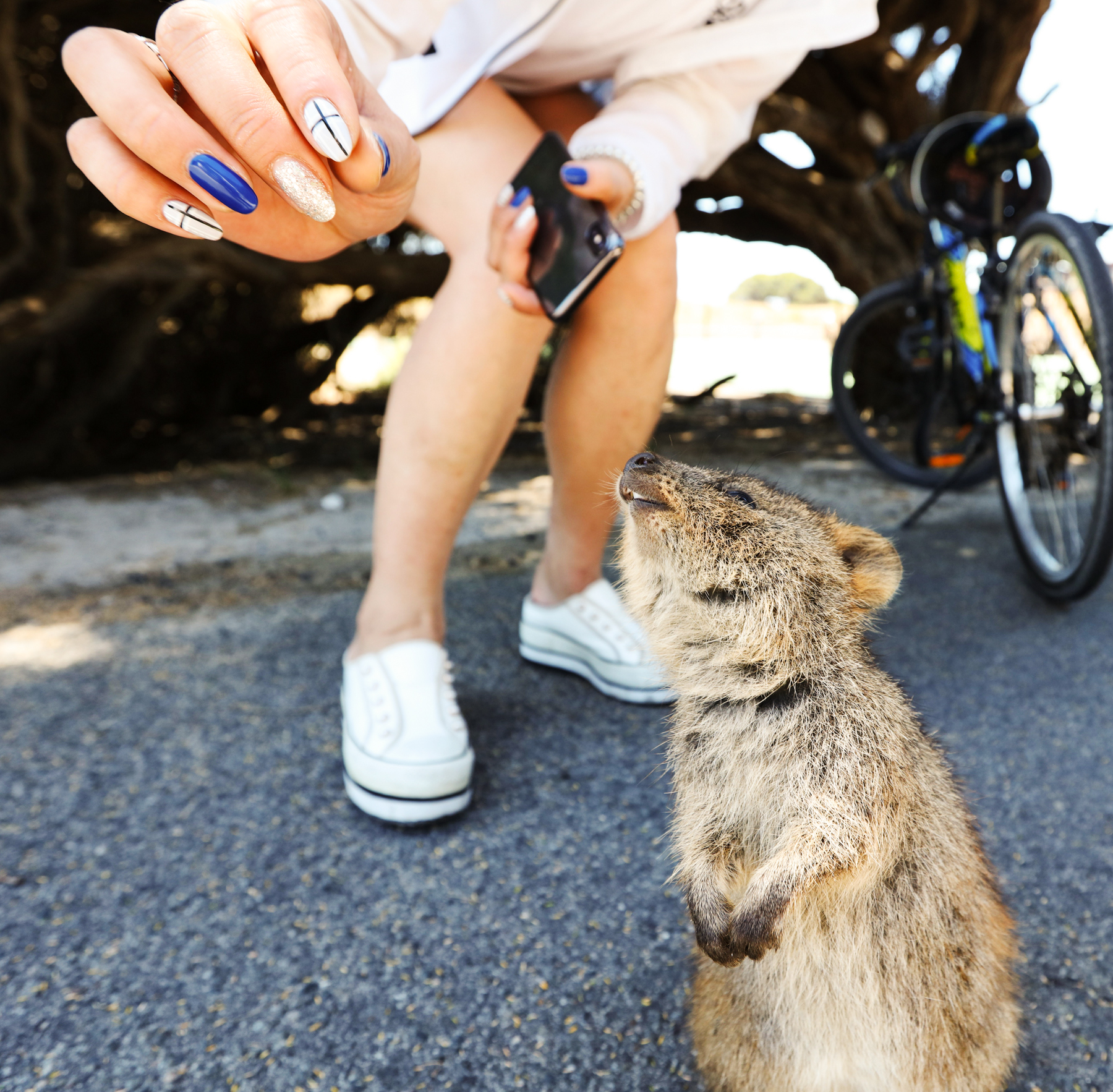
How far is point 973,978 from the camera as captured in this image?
1.08 metres

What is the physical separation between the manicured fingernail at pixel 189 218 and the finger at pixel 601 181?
29.5 inches

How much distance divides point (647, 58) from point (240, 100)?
1387 mm

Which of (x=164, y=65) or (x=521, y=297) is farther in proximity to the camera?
(x=521, y=297)

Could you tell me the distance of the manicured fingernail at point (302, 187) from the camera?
0.84 metres

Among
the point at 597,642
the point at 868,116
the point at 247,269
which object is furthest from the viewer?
the point at 868,116

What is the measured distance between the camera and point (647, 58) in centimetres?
193

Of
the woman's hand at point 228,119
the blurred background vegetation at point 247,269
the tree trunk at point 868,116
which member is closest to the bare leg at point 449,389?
the woman's hand at point 228,119

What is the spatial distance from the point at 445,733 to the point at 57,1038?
79 cm

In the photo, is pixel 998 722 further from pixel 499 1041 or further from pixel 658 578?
pixel 499 1041

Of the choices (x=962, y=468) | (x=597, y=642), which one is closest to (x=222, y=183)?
(x=597, y=642)

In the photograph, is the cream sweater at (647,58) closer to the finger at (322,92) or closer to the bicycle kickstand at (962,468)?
the finger at (322,92)

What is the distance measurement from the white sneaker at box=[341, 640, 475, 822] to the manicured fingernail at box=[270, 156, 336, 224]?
1.12 meters

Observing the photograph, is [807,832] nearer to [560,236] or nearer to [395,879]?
[395,879]

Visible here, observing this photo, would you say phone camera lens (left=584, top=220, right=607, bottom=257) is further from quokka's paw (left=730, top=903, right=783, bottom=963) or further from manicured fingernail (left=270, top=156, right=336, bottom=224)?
quokka's paw (left=730, top=903, right=783, bottom=963)
